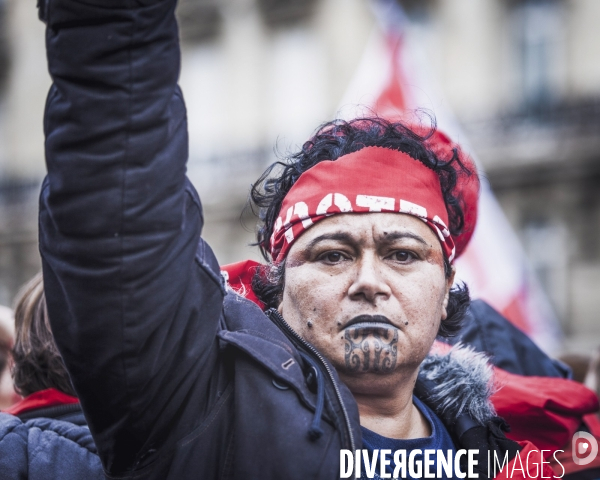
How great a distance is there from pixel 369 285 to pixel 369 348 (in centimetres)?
14

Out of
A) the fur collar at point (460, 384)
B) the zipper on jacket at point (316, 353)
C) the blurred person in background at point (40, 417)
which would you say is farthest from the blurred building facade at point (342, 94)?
the zipper on jacket at point (316, 353)

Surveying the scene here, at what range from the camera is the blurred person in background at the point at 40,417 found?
6.56ft

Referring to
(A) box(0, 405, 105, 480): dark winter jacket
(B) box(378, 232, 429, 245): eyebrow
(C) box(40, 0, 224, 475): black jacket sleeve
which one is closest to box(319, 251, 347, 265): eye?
(B) box(378, 232, 429, 245): eyebrow

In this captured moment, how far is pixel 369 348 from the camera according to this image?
6.19ft

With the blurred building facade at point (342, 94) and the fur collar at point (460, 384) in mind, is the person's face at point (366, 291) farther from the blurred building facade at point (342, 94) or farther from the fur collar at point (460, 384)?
the blurred building facade at point (342, 94)

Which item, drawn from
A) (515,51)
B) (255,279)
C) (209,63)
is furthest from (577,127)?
(255,279)

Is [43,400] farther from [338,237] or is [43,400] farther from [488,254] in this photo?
[488,254]

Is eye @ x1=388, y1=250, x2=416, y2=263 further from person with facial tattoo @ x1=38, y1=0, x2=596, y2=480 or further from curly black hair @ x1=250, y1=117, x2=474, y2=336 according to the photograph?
curly black hair @ x1=250, y1=117, x2=474, y2=336

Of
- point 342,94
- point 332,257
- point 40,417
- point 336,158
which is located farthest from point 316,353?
point 342,94

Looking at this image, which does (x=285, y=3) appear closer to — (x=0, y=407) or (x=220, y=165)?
(x=220, y=165)

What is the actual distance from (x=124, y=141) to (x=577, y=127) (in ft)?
45.4

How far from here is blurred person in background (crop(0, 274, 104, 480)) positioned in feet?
Answer: 6.56

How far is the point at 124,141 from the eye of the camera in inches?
55.1

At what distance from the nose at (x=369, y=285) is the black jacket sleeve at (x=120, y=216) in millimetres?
474
